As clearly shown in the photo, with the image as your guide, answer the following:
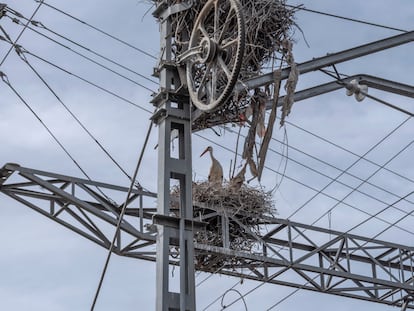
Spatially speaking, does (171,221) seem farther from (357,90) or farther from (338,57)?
(338,57)

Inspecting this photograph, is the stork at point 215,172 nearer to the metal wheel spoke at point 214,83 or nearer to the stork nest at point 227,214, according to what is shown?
the stork nest at point 227,214

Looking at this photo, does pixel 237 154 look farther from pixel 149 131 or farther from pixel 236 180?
pixel 149 131

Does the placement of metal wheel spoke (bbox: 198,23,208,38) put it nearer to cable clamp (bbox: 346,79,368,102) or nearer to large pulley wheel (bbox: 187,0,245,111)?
large pulley wheel (bbox: 187,0,245,111)

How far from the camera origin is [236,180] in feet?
45.6

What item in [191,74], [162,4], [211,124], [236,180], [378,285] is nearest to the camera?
[191,74]

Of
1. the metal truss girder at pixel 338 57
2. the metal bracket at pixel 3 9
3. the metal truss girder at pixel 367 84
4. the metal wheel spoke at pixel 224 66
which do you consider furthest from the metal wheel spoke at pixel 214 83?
the metal bracket at pixel 3 9

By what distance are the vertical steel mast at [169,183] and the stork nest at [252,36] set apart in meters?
0.30

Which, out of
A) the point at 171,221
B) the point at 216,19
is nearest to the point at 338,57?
the point at 216,19

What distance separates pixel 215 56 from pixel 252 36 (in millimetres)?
2972

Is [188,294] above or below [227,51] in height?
below

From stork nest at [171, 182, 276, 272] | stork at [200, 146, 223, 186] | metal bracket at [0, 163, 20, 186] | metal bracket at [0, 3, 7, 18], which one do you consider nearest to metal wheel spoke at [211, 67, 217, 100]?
metal bracket at [0, 163, 20, 186]

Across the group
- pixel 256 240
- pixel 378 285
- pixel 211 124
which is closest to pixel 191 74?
pixel 211 124

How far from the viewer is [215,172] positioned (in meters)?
14.3

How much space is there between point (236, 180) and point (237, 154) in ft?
3.87
